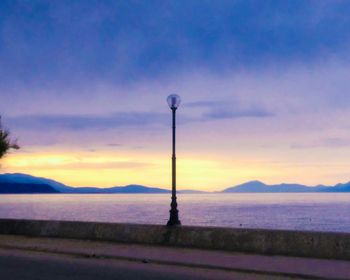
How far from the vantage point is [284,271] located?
1266 centimetres

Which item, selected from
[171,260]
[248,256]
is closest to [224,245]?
[248,256]

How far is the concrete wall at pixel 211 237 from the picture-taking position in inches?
582

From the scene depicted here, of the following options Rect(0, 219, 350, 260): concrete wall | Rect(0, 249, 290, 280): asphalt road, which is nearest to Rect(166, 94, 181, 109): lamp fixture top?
Rect(0, 219, 350, 260): concrete wall

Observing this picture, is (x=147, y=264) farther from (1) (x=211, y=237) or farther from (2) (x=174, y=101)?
(2) (x=174, y=101)

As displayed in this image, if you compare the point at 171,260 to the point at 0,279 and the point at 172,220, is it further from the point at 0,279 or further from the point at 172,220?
the point at 0,279

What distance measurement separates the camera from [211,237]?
16.9 metres

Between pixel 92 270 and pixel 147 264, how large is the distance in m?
1.67

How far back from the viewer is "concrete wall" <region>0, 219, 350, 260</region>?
14.8 m

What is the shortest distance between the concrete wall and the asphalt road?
9.13ft

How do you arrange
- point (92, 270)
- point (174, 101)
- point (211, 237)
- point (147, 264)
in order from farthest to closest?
point (174, 101) < point (211, 237) < point (147, 264) < point (92, 270)

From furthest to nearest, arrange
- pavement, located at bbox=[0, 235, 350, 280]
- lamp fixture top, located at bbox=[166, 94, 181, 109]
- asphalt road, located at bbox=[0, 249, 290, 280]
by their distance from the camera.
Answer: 1. lamp fixture top, located at bbox=[166, 94, 181, 109]
2. pavement, located at bbox=[0, 235, 350, 280]
3. asphalt road, located at bbox=[0, 249, 290, 280]

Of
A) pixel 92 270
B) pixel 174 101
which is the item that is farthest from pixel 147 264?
pixel 174 101

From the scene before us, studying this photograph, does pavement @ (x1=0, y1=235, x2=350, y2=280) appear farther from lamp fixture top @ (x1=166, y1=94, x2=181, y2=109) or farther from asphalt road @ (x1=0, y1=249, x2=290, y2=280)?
lamp fixture top @ (x1=166, y1=94, x2=181, y2=109)

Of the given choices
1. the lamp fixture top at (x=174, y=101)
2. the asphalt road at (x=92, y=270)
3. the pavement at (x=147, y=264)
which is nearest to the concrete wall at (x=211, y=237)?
the pavement at (x=147, y=264)
